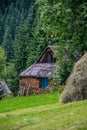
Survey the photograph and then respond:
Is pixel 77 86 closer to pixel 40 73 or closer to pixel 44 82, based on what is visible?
pixel 40 73

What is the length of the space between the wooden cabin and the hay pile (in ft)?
132

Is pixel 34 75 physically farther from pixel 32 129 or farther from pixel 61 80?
pixel 32 129

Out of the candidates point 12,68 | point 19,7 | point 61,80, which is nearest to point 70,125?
point 61,80

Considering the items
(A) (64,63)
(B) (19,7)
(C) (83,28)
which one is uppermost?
(B) (19,7)

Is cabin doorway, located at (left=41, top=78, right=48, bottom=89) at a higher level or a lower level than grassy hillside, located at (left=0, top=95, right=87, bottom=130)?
lower

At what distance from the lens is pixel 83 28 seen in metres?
15.0

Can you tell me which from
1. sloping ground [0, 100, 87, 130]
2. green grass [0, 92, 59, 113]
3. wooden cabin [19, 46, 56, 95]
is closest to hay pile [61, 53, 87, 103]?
sloping ground [0, 100, 87, 130]

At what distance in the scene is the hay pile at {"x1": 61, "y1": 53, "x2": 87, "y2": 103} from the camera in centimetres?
1858

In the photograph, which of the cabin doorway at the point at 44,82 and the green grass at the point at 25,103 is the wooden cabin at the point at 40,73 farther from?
the green grass at the point at 25,103

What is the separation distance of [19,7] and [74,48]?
17097 centimetres

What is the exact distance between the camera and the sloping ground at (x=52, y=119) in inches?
529

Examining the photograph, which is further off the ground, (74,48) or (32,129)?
(74,48)

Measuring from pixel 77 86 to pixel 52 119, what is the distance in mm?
3947

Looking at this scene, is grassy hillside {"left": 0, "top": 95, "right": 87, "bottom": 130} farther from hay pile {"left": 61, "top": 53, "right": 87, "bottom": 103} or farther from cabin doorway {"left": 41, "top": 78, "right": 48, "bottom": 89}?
cabin doorway {"left": 41, "top": 78, "right": 48, "bottom": 89}
